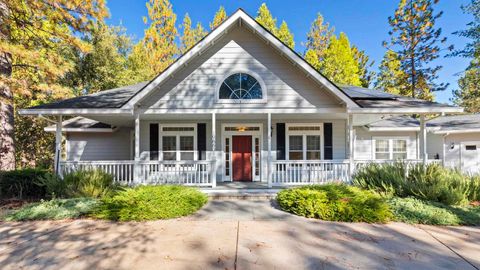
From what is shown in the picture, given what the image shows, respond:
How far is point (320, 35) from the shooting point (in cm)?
2559

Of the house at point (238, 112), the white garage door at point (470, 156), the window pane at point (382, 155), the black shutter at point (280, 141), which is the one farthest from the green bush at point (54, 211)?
the white garage door at point (470, 156)

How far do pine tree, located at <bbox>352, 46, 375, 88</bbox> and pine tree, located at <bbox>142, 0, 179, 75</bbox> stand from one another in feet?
62.4

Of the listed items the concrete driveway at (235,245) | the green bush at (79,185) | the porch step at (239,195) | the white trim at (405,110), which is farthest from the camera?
the white trim at (405,110)

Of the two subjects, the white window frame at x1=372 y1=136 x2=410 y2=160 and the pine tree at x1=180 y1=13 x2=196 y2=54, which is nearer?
the white window frame at x1=372 y1=136 x2=410 y2=160

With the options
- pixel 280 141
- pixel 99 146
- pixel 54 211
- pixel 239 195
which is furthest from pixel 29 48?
pixel 280 141

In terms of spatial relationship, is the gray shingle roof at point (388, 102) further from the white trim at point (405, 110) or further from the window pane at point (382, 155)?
the window pane at point (382, 155)

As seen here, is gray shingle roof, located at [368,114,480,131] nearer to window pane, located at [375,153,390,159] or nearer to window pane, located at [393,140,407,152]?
window pane, located at [393,140,407,152]

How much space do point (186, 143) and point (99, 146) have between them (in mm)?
5149

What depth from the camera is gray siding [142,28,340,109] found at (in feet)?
30.1

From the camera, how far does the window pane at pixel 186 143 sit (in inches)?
422

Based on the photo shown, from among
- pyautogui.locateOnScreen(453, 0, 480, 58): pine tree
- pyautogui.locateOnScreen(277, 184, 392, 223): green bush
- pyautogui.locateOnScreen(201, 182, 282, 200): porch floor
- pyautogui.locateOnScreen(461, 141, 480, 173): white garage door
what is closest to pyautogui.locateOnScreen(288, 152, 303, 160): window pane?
pyautogui.locateOnScreen(201, 182, 282, 200): porch floor

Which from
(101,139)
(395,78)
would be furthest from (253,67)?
(395,78)

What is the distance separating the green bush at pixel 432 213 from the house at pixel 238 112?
2509mm

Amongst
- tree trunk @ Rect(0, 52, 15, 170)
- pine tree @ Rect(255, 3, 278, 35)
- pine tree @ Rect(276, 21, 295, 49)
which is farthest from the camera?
pine tree @ Rect(276, 21, 295, 49)
